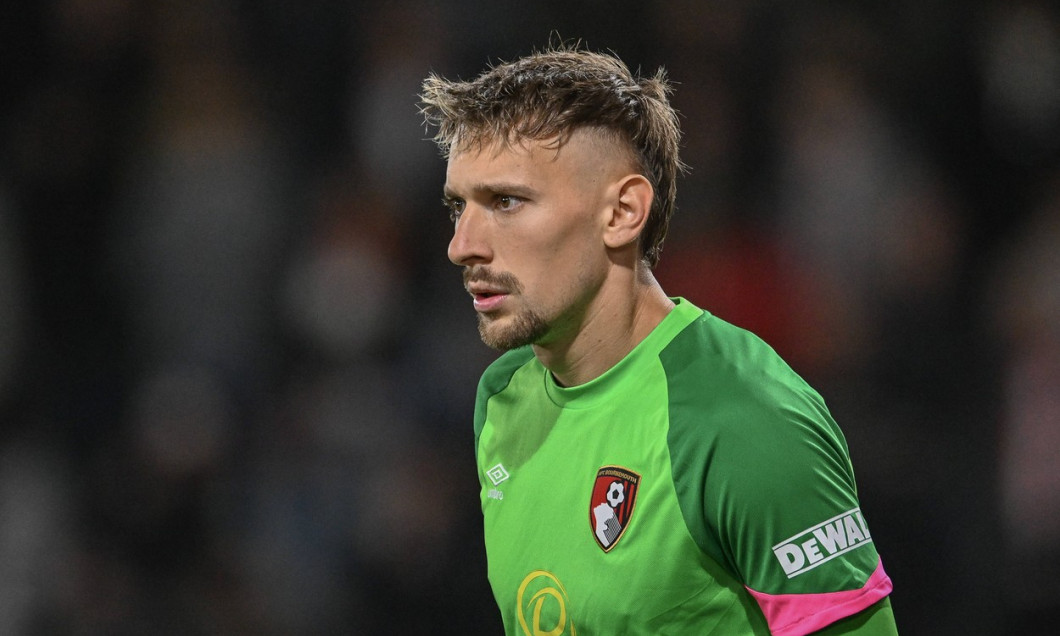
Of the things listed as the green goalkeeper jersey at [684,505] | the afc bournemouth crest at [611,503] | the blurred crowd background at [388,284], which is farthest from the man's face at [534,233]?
the blurred crowd background at [388,284]

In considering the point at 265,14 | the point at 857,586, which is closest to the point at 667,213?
the point at 857,586

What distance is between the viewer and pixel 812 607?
1476 millimetres

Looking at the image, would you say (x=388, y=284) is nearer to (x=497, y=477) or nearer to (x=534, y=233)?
(x=497, y=477)

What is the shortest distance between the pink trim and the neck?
473 mm

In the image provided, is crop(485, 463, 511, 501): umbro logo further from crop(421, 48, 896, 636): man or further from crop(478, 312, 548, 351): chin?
crop(478, 312, 548, 351): chin

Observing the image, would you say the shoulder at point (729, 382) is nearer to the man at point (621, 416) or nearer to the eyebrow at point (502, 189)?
the man at point (621, 416)

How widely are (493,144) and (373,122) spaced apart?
7.11 ft

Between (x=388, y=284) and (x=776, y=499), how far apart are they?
2.41 meters

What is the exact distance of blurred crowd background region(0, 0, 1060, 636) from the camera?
11.2 ft

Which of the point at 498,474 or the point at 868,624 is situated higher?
the point at 498,474

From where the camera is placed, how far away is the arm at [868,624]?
4.82 ft

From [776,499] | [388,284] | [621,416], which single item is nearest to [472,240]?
[621,416]

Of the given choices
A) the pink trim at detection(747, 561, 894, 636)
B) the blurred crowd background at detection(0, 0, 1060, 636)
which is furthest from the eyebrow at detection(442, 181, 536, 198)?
the blurred crowd background at detection(0, 0, 1060, 636)

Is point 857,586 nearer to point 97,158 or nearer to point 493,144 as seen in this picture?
point 493,144
